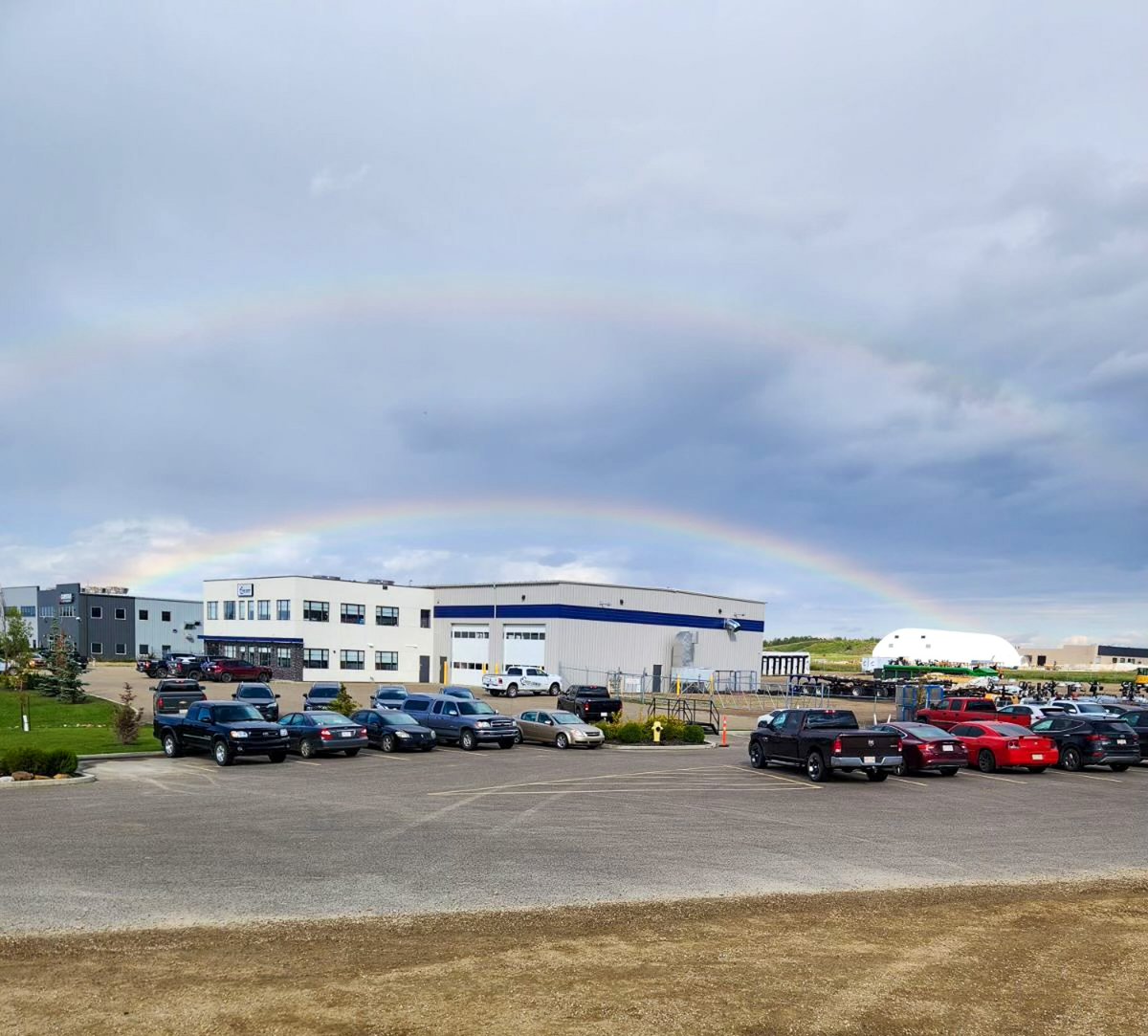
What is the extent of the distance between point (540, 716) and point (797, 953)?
27.4 m

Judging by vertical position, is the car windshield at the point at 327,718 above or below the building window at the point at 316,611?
below

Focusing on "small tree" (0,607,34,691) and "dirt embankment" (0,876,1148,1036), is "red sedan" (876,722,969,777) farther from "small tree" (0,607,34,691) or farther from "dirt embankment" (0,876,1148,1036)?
"small tree" (0,607,34,691)

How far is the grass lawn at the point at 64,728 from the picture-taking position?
3077cm

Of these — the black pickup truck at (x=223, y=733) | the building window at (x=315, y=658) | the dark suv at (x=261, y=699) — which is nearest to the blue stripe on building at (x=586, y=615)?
the building window at (x=315, y=658)

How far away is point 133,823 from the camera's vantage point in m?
16.9

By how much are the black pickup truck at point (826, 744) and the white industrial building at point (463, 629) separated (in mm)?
45938

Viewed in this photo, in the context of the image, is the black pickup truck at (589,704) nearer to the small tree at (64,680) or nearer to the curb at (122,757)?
the curb at (122,757)

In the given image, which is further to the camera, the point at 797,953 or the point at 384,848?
the point at 384,848

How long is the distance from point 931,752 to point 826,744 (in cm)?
370

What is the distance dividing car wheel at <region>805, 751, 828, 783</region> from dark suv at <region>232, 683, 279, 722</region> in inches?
840

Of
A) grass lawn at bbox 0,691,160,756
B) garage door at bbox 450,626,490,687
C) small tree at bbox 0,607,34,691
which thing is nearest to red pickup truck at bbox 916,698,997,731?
grass lawn at bbox 0,691,160,756

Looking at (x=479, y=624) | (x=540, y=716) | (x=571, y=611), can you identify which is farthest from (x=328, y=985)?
(x=479, y=624)

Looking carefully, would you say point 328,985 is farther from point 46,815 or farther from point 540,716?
point 540,716

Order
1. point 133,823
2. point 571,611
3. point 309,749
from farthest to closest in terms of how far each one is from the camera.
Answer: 1. point 571,611
2. point 309,749
3. point 133,823
